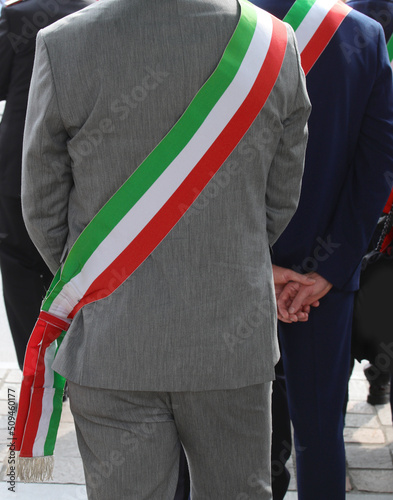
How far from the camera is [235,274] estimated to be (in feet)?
6.06

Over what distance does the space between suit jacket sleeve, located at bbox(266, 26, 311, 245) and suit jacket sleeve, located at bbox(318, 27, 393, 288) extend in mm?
351

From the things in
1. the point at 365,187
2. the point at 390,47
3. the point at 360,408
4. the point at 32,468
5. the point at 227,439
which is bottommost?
the point at 360,408

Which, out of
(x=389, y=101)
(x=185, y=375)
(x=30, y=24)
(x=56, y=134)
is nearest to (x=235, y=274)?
(x=185, y=375)

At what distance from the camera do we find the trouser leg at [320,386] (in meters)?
2.44

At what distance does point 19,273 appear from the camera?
3.36 m

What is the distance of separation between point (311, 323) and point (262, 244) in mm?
611

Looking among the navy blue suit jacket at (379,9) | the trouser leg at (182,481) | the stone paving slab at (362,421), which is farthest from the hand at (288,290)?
the stone paving slab at (362,421)

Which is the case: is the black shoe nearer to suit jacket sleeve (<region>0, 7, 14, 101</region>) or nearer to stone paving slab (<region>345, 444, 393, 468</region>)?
stone paving slab (<region>345, 444, 393, 468</region>)

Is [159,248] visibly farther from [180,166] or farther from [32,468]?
[32,468]

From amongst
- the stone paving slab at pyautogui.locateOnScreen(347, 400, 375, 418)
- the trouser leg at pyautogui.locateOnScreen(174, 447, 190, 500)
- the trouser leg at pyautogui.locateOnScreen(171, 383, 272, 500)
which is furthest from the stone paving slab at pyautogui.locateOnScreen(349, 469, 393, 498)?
the trouser leg at pyautogui.locateOnScreen(171, 383, 272, 500)

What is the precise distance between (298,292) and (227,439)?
600 mm

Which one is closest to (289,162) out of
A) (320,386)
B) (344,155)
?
(344,155)

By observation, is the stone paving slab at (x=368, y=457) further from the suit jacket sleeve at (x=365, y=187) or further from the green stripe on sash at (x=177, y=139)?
the green stripe on sash at (x=177, y=139)

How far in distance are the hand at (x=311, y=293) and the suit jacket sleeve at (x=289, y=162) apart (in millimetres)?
331
